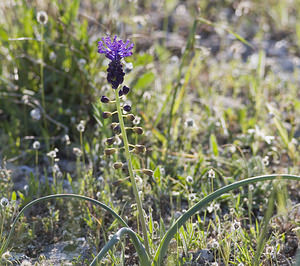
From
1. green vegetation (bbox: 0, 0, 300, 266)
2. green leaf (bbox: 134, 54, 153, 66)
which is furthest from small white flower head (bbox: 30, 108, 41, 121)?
green leaf (bbox: 134, 54, 153, 66)

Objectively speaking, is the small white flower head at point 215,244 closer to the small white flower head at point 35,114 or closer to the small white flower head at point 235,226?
the small white flower head at point 235,226

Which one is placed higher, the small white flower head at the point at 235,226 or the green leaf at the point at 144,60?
the green leaf at the point at 144,60

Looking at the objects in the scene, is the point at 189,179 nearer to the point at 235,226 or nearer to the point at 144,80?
the point at 235,226

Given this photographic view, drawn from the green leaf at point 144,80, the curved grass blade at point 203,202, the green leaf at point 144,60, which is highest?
the green leaf at point 144,60

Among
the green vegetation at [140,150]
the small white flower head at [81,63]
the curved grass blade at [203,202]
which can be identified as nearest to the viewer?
the curved grass blade at [203,202]

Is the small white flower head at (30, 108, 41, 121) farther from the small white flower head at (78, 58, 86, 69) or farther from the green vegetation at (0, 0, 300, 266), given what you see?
the small white flower head at (78, 58, 86, 69)

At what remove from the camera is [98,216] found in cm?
251

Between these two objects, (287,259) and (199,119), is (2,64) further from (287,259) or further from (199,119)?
(287,259)

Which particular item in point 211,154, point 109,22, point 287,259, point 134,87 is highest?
point 109,22

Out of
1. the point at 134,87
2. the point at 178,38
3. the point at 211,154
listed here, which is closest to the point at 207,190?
the point at 211,154

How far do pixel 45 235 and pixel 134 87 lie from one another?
4.85ft

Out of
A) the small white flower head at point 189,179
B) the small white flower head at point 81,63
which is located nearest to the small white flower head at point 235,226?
the small white flower head at point 189,179

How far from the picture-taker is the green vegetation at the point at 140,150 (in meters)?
2.24

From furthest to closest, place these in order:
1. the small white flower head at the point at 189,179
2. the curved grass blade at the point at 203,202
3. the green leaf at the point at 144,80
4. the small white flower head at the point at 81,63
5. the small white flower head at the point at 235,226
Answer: the green leaf at the point at 144,80 < the small white flower head at the point at 81,63 < the small white flower head at the point at 189,179 < the small white flower head at the point at 235,226 < the curved grass blade at the point at 203,202
